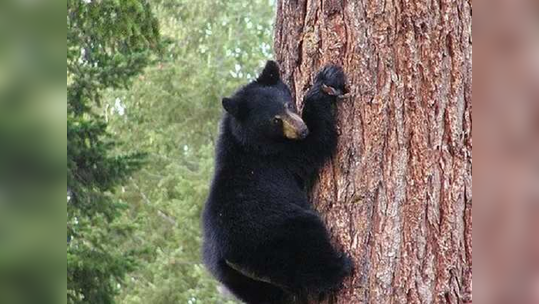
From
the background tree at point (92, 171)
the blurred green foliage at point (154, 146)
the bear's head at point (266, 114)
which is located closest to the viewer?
the bear's head at point (266, 114)

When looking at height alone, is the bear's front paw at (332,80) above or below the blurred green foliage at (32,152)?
above

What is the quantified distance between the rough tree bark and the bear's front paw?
1.5 inches

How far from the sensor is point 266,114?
13.2 ft

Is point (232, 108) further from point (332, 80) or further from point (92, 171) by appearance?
point (92, 171)

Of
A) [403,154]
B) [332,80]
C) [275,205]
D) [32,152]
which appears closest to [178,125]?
[275,205]

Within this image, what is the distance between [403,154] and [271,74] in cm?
108

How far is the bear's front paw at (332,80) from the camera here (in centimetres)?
325

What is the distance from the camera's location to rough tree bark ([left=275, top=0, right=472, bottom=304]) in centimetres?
306

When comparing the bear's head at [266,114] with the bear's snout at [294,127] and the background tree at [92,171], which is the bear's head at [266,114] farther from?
the background tree at [92,171]

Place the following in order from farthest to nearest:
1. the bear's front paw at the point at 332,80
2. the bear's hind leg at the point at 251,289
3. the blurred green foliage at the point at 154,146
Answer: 1. the blurred green foliage at the point at 154,146
2. the bear's hind leg at the point at 251,289
3. the bear's front paw at the point at 332,80

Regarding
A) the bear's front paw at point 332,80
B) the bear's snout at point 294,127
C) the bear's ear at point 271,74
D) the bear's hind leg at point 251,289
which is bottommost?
the bear's hind leg at point 251,289

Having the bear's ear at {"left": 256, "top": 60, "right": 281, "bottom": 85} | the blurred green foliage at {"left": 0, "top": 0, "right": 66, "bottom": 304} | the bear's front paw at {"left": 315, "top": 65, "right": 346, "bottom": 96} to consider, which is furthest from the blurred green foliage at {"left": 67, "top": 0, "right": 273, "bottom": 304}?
the blurred green foliage at {"left": 0, "top": 0, "right": 66, "bottom": 304}

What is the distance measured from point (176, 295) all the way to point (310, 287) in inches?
609

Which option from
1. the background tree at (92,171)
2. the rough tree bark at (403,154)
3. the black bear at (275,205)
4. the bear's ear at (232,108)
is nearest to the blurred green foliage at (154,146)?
the background tree at (92,171)
